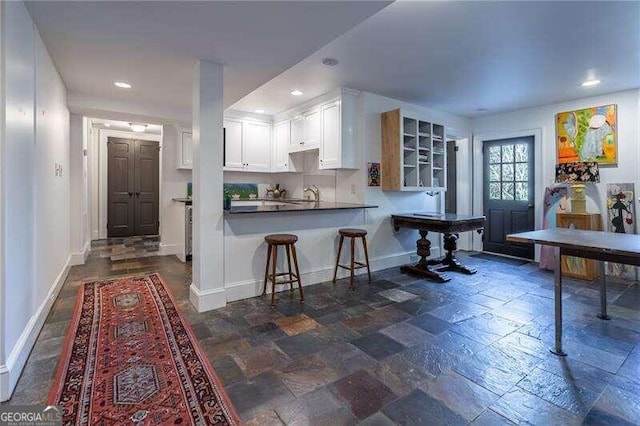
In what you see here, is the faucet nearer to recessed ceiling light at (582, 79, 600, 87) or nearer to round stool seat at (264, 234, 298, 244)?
round stool seat at (264, 234, 298, 244)

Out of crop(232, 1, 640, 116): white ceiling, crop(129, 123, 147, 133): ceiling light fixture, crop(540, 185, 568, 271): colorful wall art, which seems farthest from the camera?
crop(129, 123, 147, 133): ceiling light fixture

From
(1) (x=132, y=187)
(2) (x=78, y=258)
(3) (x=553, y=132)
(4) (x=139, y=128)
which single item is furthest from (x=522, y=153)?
(1) (x=132, y=187)

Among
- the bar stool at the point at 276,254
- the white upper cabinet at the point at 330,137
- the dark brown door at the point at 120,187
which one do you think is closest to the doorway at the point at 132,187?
the dark brown door at the point at 120,187

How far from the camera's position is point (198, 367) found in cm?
207

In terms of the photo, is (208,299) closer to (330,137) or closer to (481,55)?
(330,137)

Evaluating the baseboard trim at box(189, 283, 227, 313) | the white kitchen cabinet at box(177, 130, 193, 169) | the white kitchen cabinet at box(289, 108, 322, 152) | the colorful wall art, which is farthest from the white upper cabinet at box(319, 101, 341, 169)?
the colorful wall art

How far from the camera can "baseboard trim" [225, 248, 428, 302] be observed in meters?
3.33

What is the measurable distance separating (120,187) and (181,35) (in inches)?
225

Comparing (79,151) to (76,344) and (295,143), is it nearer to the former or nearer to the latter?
(295,143)

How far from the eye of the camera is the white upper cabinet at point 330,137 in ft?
14.1

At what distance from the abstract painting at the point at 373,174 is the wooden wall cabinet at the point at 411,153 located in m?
0.08

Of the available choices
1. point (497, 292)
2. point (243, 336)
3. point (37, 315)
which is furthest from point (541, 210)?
point (37, 315)

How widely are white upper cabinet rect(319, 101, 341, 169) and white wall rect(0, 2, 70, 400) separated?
3.01m

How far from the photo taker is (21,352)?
202cm
